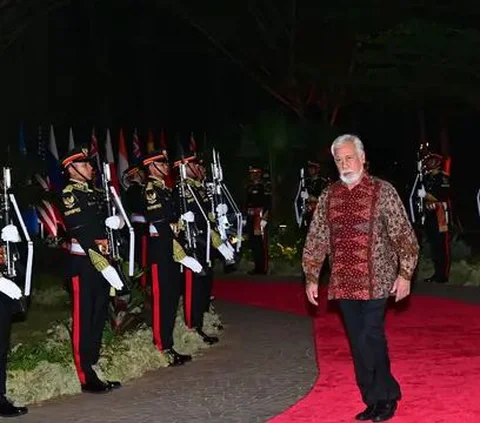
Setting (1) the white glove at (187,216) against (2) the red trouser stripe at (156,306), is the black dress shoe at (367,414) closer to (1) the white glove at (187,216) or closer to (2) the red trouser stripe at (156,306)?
(2) the red trouser stripe at (156,306)

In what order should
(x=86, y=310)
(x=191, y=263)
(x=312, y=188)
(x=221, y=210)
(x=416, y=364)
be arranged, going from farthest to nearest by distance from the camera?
(x=312, y=188)
(x=221, y=210)
(x=191, y=263)
(x=416, y=364)
(x=86, y=310)

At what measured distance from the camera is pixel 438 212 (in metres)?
14.2

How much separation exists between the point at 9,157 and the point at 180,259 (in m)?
2.94

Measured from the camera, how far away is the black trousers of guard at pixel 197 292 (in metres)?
9.43

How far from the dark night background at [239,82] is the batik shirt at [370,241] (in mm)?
9976

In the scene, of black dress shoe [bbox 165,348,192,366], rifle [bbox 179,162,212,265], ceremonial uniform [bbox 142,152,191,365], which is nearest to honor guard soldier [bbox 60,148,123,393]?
ceremonial uniform [bbox 142,152,191,365]

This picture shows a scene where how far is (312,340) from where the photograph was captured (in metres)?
10.0

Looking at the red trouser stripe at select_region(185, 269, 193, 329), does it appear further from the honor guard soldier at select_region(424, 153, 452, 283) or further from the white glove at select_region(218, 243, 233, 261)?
the honor guard soldier at select_region(424, 153, 452, 283)

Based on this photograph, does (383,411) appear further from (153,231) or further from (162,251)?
(153,231)

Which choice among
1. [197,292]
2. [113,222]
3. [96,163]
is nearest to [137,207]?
[96,163]

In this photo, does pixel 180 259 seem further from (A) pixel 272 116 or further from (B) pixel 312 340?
(A) pixel 272 116

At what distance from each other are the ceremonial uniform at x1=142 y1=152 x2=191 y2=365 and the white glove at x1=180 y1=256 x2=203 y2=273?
0.09 ft

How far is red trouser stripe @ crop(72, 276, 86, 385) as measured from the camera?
769 cm

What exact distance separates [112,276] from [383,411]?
2.29 meters
